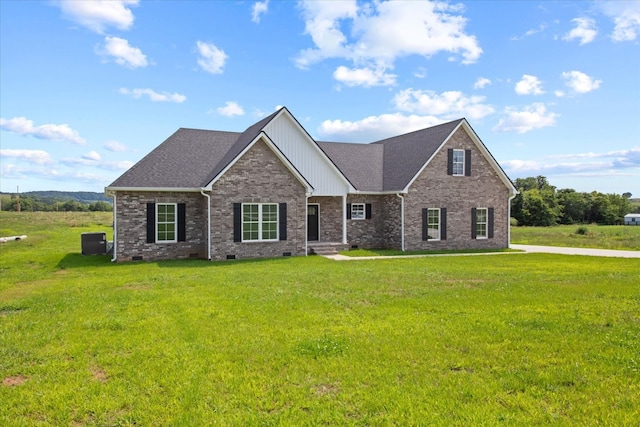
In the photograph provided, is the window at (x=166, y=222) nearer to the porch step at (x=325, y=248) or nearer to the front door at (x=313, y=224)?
the porch step at (x=325, y=248)

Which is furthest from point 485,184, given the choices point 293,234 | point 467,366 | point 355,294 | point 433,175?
point 467,366

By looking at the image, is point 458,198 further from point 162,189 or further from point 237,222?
point 162,189

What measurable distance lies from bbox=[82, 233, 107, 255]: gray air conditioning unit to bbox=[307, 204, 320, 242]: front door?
10.0 meters

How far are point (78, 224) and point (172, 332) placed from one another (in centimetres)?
4667

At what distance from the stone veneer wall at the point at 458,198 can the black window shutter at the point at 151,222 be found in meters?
12.2

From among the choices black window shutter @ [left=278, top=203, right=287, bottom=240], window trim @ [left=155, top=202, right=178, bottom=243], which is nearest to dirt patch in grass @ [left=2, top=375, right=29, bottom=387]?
window trim @ [left=155, top=202, right=178, bottom=243]

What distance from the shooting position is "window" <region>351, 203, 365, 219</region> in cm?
2309

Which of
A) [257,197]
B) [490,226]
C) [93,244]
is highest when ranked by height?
[257,197]

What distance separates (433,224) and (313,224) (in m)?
6.41

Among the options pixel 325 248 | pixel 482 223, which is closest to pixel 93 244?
pixel 325 248

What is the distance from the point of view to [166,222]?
18.9m

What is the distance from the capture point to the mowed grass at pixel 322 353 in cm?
456

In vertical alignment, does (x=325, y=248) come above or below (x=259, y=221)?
below

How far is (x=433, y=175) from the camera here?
22.6 metres
